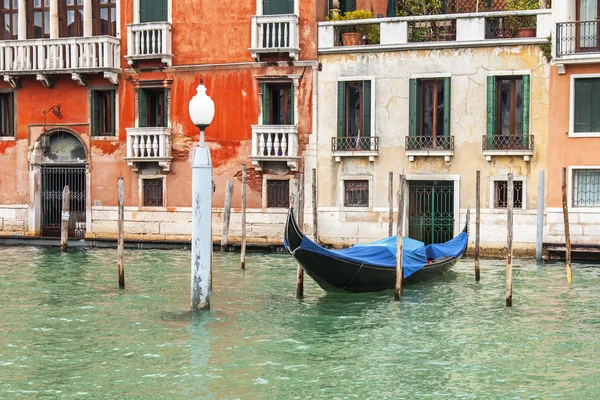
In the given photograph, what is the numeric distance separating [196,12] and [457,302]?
29.3ft

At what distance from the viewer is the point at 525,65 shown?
1747 centimetres

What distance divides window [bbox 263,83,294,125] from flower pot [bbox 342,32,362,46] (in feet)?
4.13

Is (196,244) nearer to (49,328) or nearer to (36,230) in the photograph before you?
(49,328)

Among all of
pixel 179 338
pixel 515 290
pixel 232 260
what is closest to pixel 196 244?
pixel 179 338

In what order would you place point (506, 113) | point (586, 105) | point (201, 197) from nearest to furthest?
point (201, 197) → point (586, 105) → point (506, 113)

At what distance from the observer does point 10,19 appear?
825 inches

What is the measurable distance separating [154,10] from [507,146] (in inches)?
276

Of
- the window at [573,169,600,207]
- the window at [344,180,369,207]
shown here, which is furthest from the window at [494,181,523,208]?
the window at [344,180,369,207]

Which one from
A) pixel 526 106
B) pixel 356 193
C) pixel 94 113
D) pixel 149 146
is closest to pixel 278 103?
pixel 356 193

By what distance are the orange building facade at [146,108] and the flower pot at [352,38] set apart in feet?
1.92

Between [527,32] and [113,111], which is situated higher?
[527,32]

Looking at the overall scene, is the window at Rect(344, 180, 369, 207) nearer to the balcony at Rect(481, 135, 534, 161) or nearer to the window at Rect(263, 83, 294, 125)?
the window at Rect(263, 83, 294, 125)

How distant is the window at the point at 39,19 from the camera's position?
20.7 m

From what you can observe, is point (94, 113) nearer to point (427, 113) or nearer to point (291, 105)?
point (291, 105)
